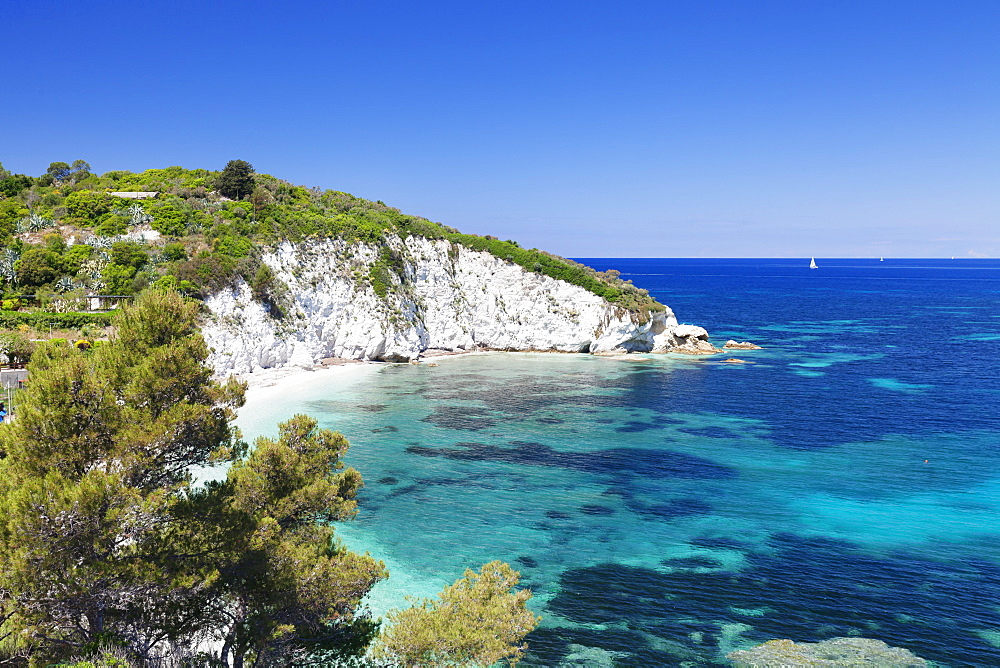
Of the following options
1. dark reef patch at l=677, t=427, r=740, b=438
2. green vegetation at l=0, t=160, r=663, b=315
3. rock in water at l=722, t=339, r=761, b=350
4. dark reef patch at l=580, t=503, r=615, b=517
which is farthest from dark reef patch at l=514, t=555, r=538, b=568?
rock in water at l=722, t=339, r=761, b=350

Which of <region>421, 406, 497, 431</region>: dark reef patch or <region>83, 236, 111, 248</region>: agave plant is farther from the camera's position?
<region>83, 236, 111, 248</region>: agave plant

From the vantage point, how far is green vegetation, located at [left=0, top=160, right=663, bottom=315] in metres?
53.9

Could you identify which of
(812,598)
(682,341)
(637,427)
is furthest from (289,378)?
(682,341)

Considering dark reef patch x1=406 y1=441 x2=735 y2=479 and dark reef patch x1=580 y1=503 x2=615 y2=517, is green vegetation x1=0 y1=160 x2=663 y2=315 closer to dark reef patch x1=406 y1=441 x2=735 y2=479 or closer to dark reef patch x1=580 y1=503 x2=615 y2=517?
dark reef patch x1=406 y1=441 x2=735 y2=479

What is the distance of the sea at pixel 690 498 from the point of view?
20.5 meters

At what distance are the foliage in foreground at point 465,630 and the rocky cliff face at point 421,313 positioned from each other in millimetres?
45618

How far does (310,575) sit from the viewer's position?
15.1 meters

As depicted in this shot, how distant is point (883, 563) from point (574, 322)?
184 feet

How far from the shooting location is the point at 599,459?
123ft

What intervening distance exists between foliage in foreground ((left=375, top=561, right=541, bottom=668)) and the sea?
490cm

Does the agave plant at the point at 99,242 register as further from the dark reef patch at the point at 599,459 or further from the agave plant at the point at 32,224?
the dark reef patch at the point at 599,459

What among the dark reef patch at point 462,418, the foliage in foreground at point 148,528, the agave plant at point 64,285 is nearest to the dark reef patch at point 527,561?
the foliage in foreground at point 148,528

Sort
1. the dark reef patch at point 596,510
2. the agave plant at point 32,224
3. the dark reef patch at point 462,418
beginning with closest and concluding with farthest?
the dark reef patch at point 596,510 → the dark reef patch at point 462,418 → the agave plant at point 32,224

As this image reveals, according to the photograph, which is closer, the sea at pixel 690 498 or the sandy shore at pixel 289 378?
the sea at pixel 690 498
